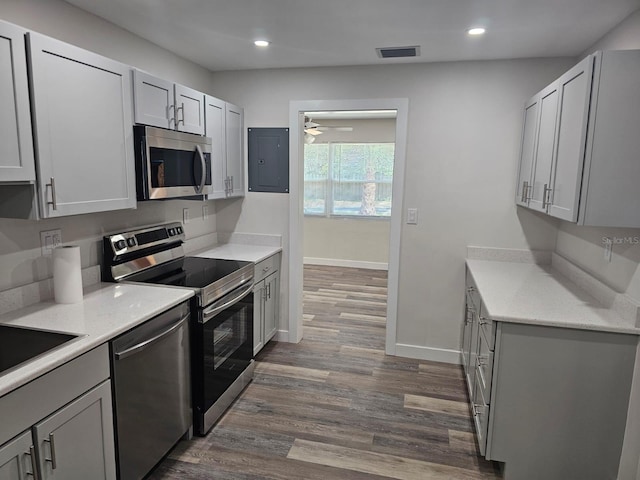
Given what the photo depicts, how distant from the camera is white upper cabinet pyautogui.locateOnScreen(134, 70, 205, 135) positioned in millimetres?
2346

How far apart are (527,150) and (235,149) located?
2.31m

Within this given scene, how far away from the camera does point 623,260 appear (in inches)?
86.0

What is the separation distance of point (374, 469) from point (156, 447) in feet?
3.84

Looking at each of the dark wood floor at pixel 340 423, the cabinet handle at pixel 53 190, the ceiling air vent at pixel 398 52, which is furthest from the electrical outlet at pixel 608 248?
the cabinet handle at pixel 53 190

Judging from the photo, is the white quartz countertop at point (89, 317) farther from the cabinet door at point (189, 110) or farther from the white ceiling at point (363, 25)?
the white ceiling at point (363, 25)

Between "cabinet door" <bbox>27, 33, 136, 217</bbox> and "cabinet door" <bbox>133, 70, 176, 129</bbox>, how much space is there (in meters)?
0.06

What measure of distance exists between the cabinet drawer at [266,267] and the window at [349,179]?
3499 millimetres

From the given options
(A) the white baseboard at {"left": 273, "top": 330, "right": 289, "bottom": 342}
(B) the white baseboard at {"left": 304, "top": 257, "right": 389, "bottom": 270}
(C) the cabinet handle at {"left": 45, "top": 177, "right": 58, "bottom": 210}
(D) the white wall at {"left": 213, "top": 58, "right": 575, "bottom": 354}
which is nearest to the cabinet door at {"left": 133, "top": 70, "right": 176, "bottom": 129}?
(C) the cabinet handle at {"left": 45, "top": 177, "right": 58, "bottom": 210}

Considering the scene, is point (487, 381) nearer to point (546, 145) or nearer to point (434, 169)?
point (546, 145)

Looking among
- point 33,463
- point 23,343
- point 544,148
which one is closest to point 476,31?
point 544,148

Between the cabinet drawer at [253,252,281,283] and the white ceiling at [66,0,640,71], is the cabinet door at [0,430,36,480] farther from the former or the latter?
the white ceiling at [66,0,640,71]

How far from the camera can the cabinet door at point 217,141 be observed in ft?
10.3

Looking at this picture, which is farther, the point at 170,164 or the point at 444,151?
the point at 444,151

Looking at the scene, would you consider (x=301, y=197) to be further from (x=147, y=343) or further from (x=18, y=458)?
(x=18, y=458)
